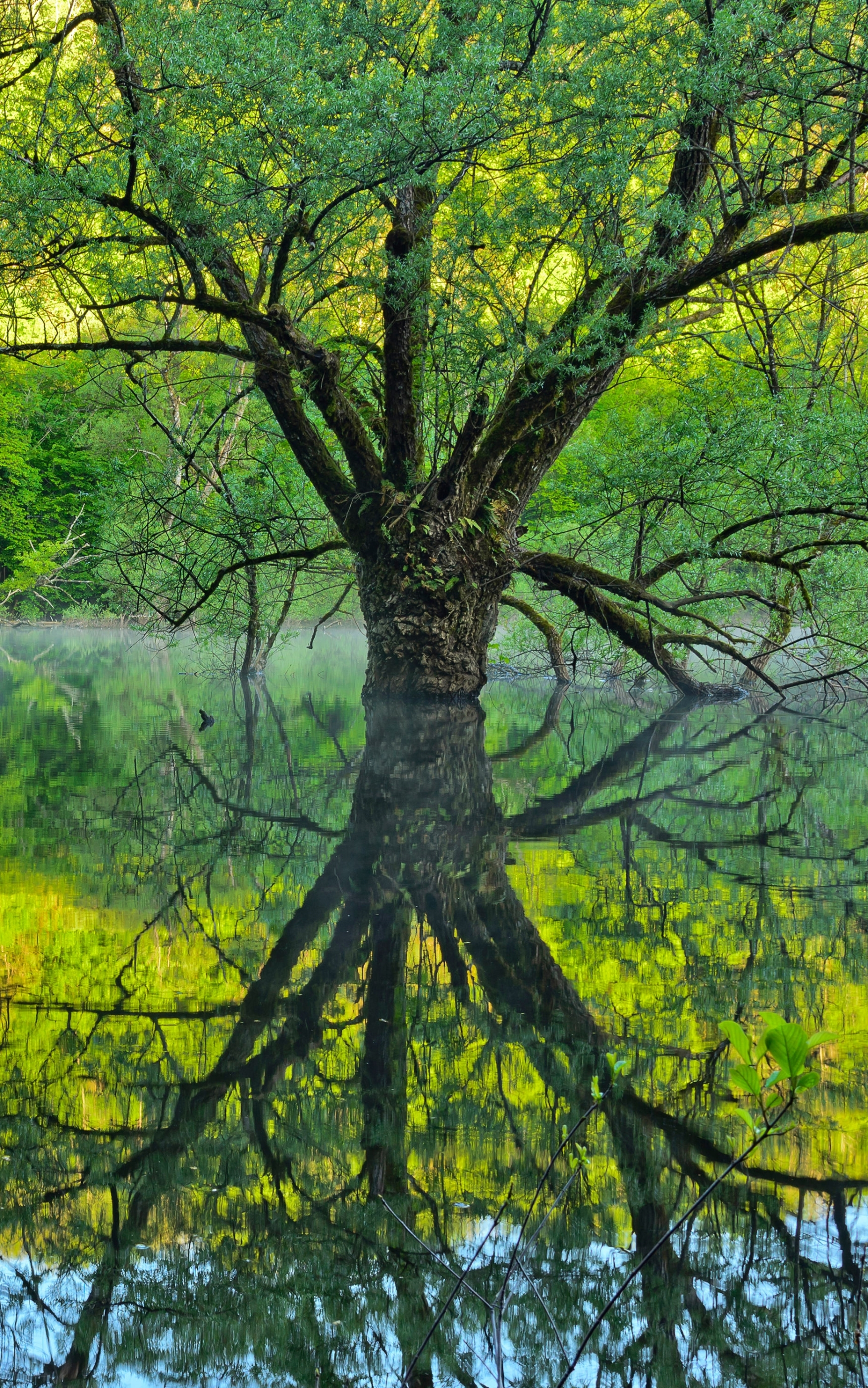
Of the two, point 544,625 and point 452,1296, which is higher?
point 544,625

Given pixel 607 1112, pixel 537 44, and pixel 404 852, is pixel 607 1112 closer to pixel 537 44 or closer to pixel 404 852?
pixel 404 852

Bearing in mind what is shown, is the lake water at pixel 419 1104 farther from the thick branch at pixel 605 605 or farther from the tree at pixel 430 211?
the thick branch at pixel 605 605

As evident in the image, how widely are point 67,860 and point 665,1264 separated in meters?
3.87

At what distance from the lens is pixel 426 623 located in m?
11.9

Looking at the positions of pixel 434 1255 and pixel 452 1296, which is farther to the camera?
pixel 434 1255

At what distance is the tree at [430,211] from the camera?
7859 millimetres

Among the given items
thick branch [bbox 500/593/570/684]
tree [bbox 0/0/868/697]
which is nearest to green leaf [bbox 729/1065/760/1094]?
tree [bbox 0/0/868/697]

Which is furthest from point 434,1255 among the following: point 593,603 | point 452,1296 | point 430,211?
point 593,603

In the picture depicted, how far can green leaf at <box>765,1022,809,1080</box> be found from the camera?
1.46 m

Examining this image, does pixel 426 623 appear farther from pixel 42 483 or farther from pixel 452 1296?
Result: pixel 42 483

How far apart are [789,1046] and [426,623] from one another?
10541 mm

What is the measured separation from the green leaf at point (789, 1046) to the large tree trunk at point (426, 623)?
1024 cm

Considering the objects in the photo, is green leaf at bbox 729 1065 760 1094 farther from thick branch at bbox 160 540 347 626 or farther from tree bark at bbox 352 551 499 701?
thick branch at bbox 160 540 347 626

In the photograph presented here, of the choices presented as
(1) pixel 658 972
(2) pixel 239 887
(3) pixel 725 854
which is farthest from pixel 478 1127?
(3) pixel 725 854
